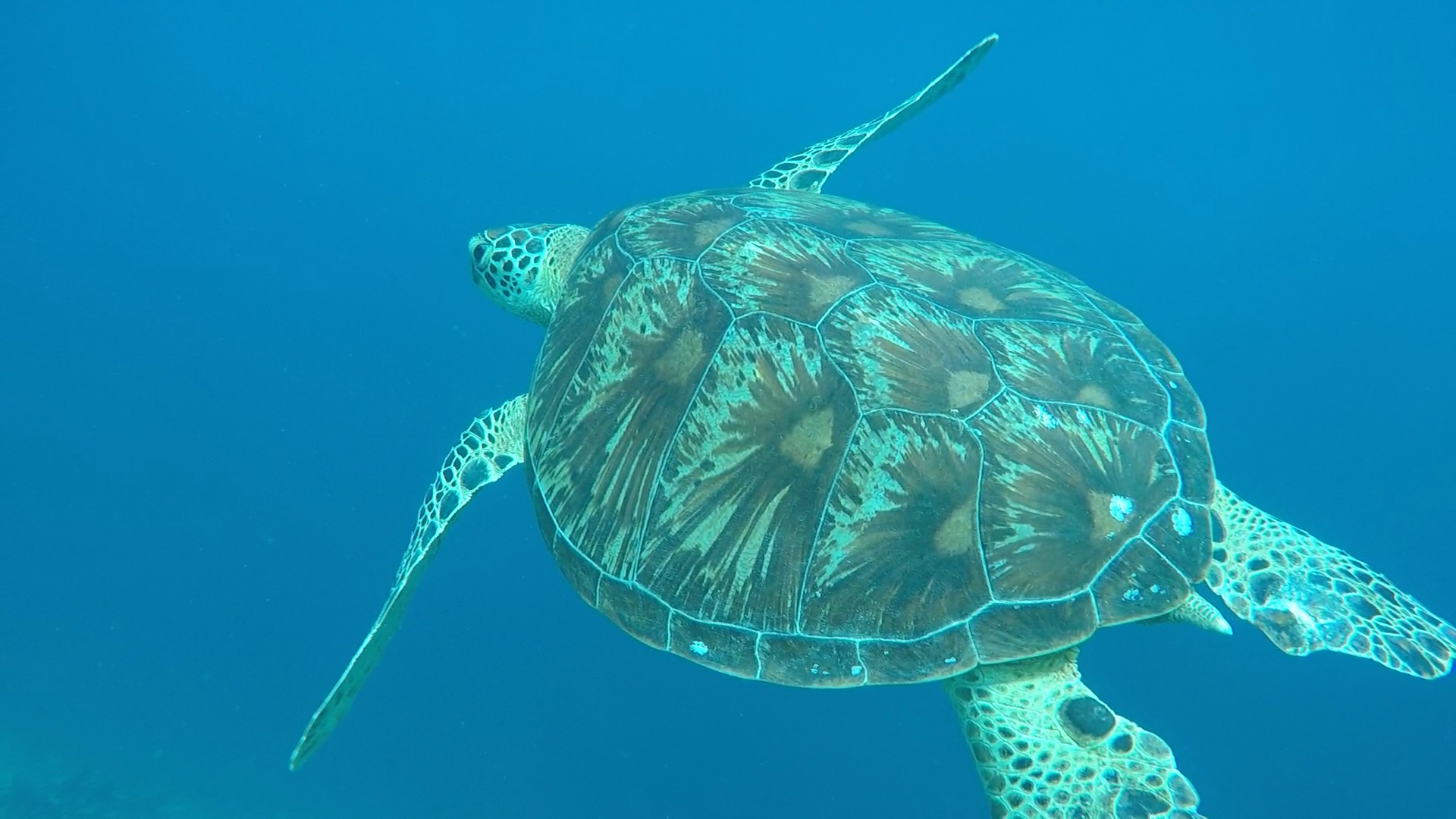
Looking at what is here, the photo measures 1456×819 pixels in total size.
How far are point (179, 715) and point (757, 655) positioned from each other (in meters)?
12.1

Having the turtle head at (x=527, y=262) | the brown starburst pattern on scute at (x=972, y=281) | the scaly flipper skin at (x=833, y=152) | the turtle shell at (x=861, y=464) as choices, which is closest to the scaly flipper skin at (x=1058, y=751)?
the turtle shell at (x=861, y=464)

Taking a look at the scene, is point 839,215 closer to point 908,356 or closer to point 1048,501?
point 908,356

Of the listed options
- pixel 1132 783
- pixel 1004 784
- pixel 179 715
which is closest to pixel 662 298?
pixel 1004 784

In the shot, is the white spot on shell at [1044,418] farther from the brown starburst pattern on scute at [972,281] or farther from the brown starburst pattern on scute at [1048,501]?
the brown starburst pattern on scute at [972,281]

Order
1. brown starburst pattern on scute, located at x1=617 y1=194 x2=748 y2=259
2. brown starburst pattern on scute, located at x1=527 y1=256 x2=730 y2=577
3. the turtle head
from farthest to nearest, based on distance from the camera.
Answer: the turtle head
brown starburst pattern on scute, located at x1=617 y1=194 x2=748 y2=259
brown starburst pattern on scute, located at x1=527 y1=256 x2=730 y2=577

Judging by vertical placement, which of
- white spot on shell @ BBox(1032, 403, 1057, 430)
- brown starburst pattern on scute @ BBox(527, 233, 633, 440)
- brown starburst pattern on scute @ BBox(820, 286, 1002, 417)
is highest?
brown starburst pattern on scute @ BBox(527, 233, 633, 440)

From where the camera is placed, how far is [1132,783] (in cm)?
251

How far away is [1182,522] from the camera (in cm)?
268

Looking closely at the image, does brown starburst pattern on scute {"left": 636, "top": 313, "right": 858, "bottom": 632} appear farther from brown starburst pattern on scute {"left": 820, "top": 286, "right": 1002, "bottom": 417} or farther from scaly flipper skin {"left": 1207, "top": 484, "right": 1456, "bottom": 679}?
scaly flipper skin {"left": 1207, "top": 484, "right": 1456, "bottom": 679}

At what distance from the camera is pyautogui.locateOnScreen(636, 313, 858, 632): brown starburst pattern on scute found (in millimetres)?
Answer: 2668

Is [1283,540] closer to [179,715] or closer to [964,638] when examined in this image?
[964,638]

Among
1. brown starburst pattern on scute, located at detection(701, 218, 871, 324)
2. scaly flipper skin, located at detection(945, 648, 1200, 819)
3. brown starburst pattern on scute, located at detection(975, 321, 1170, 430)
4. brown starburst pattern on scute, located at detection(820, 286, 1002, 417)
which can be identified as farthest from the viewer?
brown starburst pattern on scute, located at detection(701, 218, 871, 324)

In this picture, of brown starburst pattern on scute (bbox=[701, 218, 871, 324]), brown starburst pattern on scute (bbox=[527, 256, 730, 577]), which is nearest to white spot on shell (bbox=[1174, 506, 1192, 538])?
brown starburst pattern on scute (bbox=[701, 218, 871, 324])

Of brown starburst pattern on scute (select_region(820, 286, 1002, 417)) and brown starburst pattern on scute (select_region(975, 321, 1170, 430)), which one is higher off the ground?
brown starburst pattern on scute (select_region(820, 286, 1002, 417))
